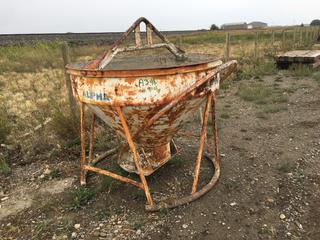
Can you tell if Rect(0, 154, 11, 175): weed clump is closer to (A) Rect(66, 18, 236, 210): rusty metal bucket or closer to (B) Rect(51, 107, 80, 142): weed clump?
(B) Rect(51, 107, 80, 142): weed clump

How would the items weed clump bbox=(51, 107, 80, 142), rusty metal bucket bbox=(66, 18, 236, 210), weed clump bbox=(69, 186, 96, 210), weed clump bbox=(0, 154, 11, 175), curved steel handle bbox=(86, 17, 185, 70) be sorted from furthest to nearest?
1. weed clump bbox=(51, 107, 80, 142)
2. weed clump bbox=(0, 154, 11, 175)
3. weed clump bbox=(69, 186, 96, 210)
4. curved steel handle bbox=(86, 17, 185, 70)
5. rusty metal bucket bbox=(66, 18, 236, 210)

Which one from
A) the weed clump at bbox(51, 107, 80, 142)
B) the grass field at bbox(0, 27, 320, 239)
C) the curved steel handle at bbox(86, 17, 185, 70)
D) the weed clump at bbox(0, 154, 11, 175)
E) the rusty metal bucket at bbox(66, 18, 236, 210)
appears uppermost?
the curved steel handle at bbox(86, 17, 185, 70)

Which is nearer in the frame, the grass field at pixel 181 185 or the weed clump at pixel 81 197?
the grass field at pixel 181 185

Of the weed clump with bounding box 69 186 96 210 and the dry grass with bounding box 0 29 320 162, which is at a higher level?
the dry grass with bounding box 0 29 320 162

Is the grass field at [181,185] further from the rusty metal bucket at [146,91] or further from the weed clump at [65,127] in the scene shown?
the rusty metal bucket at [146,91]

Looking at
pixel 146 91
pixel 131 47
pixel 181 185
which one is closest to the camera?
pixel 146 91

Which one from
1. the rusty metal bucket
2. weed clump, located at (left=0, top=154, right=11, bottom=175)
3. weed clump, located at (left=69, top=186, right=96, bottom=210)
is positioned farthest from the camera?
weed clump, located at (left=0, top=154, right=11, bottom=175)

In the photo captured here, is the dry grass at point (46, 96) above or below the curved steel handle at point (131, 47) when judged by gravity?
below

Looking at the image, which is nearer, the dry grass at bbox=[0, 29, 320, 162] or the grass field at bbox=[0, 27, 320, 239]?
the grass field at bbox=[0, 27, 320, 239]

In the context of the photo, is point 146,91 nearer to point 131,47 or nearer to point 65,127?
point 131,47

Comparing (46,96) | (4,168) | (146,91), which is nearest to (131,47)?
(146,91)

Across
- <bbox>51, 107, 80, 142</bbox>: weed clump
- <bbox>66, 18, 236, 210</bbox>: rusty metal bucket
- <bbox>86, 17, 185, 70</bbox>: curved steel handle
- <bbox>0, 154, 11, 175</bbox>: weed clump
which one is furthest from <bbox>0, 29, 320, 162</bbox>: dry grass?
<bbox>86, 17, 185, 70</bbox>: curved steel handle

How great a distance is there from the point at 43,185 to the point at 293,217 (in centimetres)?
265

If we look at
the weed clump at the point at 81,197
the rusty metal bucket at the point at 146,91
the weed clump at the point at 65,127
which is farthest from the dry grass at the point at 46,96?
the rusty metal bucket at the point at 146,91
